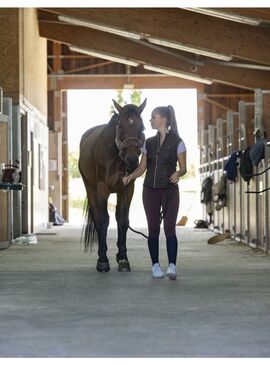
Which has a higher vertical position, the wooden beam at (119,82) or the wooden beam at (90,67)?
the wooden beam at (90,67)

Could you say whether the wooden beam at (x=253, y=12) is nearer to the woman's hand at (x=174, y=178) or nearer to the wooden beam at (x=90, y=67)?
the woman's hand at (x=174, y=178)

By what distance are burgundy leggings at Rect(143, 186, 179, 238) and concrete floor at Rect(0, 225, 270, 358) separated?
0.36 m

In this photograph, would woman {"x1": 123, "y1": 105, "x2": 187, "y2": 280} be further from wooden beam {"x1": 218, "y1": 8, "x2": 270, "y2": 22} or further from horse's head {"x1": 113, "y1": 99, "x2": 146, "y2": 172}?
wooden beam {"x1": 218, "y1": 8, "x2": 270, "y2": 22}

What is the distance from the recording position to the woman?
577 centimetres

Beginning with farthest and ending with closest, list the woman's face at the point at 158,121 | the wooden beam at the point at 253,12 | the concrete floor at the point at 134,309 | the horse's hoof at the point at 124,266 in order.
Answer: the wooden beam at the point at 253,12
the horse's hoof at the point at 124,266
the woman's face at the point at 158,121
the concrete floor at the point at 134,309

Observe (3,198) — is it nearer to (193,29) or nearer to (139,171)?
(139,171)

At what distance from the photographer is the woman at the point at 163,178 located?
5.77m

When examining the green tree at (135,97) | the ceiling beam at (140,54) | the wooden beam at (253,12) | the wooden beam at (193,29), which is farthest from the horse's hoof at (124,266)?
the green tree at (135,97)

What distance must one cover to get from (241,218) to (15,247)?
271cm

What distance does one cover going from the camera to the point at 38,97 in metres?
14.6
